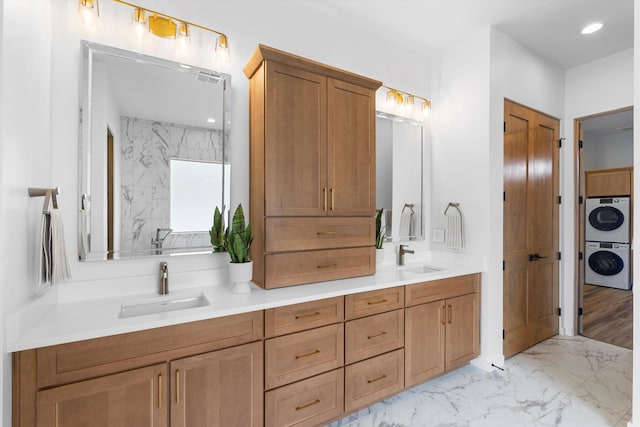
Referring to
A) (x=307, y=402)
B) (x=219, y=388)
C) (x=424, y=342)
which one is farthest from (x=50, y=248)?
(x=424, y=342)

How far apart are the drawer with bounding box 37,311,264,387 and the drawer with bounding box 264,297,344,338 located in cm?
6

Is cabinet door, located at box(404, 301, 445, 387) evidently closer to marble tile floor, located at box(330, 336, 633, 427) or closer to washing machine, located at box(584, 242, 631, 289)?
marble tile floor, located at box(330, 336, 633, 427)

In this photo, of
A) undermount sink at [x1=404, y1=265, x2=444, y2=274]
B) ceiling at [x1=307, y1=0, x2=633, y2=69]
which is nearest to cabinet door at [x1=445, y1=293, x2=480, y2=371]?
undermount sink at [x1=404, y1=265, x2=444, y2=274]

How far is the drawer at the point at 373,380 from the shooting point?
1.89 meters

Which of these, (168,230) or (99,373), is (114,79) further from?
(99,373)

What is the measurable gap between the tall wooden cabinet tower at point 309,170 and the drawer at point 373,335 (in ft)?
1.11

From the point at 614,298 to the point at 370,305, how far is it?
500cm

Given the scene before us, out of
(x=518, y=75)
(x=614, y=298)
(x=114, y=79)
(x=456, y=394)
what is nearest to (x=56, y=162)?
(x=114, y=79)

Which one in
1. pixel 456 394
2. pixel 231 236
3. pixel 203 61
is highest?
pixel 203 61

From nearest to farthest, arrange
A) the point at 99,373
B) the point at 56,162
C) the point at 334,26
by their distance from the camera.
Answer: the point at 99,373 < the point at 56,162 < the point at 334,26

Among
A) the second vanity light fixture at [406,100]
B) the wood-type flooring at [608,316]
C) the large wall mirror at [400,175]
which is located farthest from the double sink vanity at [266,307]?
the wood-type flooring at [608,316]

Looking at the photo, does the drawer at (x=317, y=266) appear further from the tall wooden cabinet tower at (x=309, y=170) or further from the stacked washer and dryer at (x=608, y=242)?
the stacked washer and dryer at (x=608, y=242)

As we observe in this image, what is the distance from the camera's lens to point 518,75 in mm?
2852

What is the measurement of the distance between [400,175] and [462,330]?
1.38 meters
